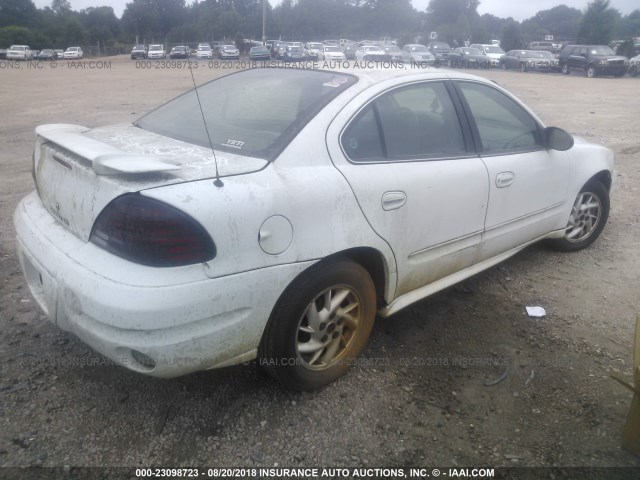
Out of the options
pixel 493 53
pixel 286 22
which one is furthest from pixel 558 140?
pixel 286 22

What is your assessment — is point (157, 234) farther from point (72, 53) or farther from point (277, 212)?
point (72, 53)

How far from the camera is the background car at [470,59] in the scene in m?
35.3

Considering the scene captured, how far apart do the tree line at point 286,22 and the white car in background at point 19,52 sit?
738 millimetres

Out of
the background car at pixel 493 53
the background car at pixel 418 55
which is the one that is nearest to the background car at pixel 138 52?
the background car at pixel 418 55

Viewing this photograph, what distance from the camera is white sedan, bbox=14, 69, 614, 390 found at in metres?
2.11

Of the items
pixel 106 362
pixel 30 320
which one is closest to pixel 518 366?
pixel 106 362

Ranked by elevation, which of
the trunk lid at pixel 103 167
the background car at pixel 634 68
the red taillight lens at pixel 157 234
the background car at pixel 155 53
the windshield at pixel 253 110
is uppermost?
the background car at pixel 155 53

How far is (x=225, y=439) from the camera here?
7.89 feet

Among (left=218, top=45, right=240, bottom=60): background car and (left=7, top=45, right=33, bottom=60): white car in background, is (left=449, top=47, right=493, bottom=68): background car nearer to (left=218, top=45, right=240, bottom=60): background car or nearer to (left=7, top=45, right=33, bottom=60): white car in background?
(left=218, top=45, right=240, bottom=60): background car

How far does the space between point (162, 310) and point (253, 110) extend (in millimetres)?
1342

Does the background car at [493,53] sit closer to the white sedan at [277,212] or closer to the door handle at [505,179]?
the white sedan at [277,212]

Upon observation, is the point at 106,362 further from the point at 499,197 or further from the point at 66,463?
the point at 499,197

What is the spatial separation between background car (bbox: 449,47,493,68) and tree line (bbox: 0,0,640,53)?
1313 centimetres

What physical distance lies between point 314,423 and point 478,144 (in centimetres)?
192
